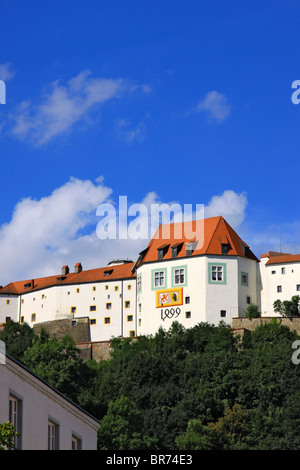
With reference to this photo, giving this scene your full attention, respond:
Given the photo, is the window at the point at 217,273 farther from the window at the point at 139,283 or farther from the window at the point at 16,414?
the window at the point at 16,414

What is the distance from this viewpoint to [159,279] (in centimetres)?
8312

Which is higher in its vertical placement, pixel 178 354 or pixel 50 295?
pixel 50 295

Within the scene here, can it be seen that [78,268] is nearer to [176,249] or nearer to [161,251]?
[161,251]

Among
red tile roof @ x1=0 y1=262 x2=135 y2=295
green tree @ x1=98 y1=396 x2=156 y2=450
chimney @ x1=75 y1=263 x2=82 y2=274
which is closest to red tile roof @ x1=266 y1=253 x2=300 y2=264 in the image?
red tile roof @ x1=0 y1=262 x2=135 y2=295

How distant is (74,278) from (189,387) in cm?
3117

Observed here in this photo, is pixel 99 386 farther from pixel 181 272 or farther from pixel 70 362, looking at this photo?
pixel 181 272

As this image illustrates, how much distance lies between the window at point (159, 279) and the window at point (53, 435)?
53989mm

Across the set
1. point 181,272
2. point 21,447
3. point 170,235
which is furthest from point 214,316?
point 21,447

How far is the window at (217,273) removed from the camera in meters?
80.6

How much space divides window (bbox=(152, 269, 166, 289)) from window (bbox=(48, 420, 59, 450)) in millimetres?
53989

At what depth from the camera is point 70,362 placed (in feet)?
213

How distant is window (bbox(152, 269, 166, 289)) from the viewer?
82.7 m

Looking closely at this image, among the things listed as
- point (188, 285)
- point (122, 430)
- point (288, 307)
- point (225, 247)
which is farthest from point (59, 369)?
point (288, 307)
